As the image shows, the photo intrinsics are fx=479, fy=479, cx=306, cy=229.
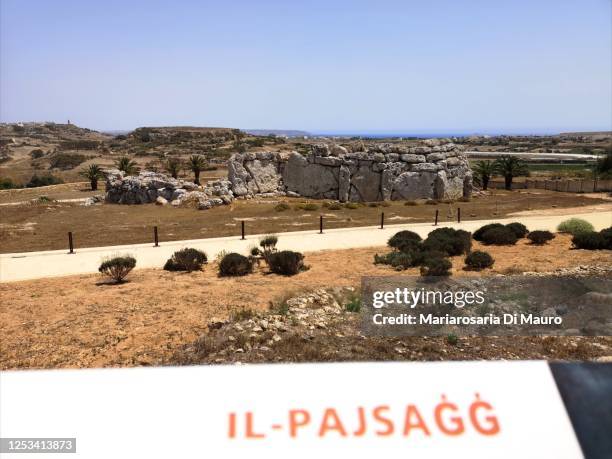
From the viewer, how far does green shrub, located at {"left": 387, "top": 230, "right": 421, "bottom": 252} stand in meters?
18.3

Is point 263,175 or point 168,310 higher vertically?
point 263,175

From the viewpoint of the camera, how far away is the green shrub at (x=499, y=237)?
19.8 metres

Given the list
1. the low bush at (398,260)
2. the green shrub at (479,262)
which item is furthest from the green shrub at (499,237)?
the low bush at (398,260)

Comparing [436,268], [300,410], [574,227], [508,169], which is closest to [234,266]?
[436,268]

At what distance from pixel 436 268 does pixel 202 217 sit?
822 inches

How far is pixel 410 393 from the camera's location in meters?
2.07

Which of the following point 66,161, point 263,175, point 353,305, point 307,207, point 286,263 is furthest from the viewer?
point 66,161

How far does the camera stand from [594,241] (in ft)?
59.2

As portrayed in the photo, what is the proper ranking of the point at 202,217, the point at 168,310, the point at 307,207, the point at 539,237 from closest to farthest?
the point at 168,310, the point at 539,237, the point at 202,217, the point at 307,207

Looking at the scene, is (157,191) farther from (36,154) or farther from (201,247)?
(36,154)

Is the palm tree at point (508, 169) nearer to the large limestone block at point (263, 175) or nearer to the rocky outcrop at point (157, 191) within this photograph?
the large limestone block at point (263, 175)

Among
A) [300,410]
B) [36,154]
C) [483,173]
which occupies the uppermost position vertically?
[36,154]

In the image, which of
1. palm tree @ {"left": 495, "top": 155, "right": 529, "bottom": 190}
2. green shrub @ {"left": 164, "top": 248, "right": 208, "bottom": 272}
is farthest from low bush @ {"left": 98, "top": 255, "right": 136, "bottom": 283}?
palm tree @ {"left": 495, "top": 155, "right": 529, "bottom": 190}

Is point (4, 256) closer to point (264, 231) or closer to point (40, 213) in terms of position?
point (264, 231)
